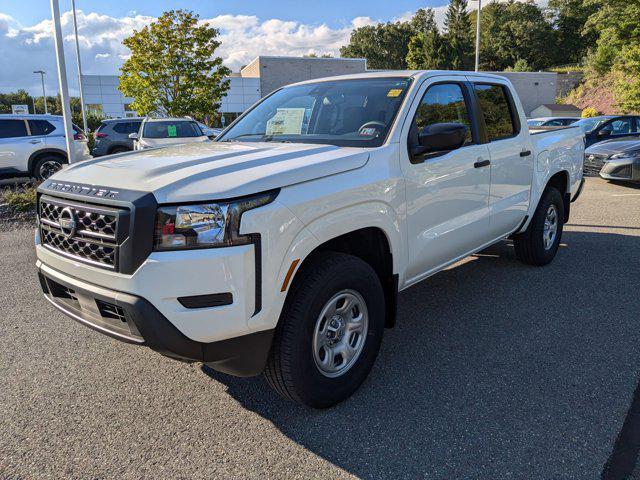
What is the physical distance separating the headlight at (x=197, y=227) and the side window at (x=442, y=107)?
1.65 metres

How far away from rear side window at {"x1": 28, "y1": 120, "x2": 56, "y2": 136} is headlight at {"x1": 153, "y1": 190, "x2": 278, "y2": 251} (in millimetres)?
12075

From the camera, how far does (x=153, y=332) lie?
7.52 ft

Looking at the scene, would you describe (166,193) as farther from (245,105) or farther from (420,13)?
(420,13)

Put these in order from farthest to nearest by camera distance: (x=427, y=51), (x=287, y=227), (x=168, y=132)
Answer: (x=427, y=51), (x=168, y=132), (x=287, y=227)

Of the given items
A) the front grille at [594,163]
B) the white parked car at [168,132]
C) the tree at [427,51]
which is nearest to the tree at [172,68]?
the white parked car at [168,132]

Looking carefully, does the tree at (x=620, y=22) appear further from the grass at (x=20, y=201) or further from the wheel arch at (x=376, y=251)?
the wheel arch at (x=376, y=251)

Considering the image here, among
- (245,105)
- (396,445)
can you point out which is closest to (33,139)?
(396,445)

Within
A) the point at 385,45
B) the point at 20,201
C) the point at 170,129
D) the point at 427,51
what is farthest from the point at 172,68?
the point at 385,45

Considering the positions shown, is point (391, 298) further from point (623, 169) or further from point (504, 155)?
point (623, 169)

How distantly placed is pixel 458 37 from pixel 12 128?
207 feet

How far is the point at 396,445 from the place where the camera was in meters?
2.62

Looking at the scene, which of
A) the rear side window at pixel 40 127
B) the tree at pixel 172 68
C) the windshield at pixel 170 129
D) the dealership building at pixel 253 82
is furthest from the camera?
the dealership building at pixel 253 82

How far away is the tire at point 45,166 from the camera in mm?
12289

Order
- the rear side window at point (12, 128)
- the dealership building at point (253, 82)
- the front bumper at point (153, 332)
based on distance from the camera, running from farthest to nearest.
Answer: the dealership building at point (253, 82) → the rear side window at point (12, 128) → the front bumper at point (153, 332)
